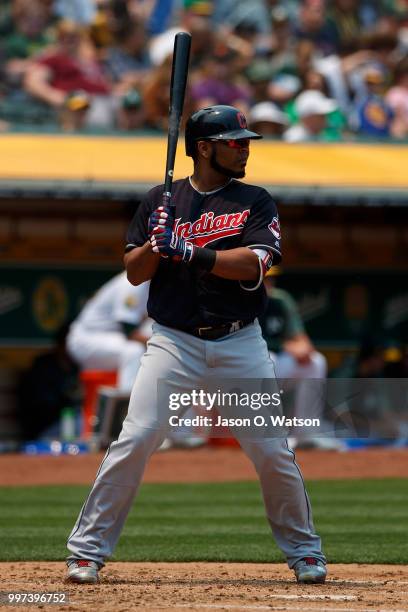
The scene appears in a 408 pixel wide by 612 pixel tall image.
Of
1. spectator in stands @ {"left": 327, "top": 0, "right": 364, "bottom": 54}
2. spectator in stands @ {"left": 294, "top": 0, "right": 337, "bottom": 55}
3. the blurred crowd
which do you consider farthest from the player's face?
spectator in stands @ {"left": 327, "top": 0, "right": 364, "bottom": 54}

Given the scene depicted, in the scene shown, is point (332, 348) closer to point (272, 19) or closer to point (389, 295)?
point (389, 295)

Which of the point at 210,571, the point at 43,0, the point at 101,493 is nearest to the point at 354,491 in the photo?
the point at 210,571

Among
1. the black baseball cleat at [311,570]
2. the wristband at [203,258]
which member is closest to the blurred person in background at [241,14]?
the wristband at [203,258]

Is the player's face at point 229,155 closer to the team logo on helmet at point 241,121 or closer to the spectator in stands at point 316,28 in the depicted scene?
the team logo on helmet at point 241,121

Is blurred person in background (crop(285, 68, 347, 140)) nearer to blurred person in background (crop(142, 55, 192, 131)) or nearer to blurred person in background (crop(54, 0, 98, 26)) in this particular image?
blurred person in background (crop(142, 55, 192, 131))

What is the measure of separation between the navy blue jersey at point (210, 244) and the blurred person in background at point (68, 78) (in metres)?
7.66

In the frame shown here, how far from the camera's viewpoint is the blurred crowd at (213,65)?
41.3 ft

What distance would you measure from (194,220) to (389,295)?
28.6 feet

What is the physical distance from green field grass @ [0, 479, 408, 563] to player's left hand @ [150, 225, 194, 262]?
186cm

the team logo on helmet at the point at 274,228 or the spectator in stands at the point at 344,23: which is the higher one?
the spectator in stands at the point at 344,23

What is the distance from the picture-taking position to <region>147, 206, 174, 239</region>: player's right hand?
15.7 ft

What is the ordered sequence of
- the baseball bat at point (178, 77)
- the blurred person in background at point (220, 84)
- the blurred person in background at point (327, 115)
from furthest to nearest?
the blurred person in background at point (327, 115)
the blurred person in background at point (220, 84)
the baseball bat at point (178, 77)

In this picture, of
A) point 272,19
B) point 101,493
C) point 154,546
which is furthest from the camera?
point 272,19

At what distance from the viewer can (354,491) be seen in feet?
29.4
